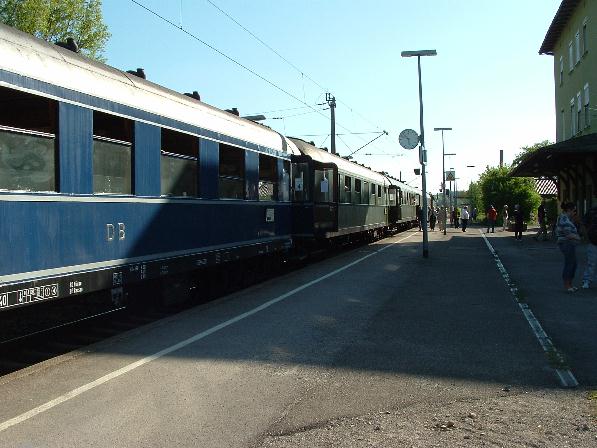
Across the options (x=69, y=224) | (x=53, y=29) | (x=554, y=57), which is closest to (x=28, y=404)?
(x=69, y=224)

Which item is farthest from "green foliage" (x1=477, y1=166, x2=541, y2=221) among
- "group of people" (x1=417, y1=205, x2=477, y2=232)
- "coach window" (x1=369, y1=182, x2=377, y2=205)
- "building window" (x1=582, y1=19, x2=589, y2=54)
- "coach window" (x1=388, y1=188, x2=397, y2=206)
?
"coach window" (x1=369, y1=182, x2=377, y2=205)

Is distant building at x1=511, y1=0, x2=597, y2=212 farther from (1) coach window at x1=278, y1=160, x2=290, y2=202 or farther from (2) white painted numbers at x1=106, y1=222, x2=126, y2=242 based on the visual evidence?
(2) white painted numbers at x1=106, y1=222, x2=126, y2=242

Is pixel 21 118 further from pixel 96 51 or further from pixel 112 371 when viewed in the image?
pixel 96 51

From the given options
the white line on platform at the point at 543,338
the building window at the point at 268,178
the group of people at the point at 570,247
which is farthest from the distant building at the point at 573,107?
the building window at the point at 268,178

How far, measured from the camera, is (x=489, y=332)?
818cm

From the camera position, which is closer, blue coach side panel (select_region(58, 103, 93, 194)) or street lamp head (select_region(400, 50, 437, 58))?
blue coach side panel (select_region(58, 103, 93, 194))

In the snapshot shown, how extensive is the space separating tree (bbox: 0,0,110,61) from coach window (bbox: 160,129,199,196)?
20.4 meters

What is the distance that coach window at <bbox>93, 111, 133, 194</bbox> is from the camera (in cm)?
705

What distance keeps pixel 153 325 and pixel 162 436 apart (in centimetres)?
425

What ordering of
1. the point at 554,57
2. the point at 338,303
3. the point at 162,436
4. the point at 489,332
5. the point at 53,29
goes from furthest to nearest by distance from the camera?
the point at 554,57, the point at 53,29, the point at 338,303, the point at 489,332, the point at 162,436

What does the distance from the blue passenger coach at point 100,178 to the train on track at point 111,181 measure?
0.5 inches

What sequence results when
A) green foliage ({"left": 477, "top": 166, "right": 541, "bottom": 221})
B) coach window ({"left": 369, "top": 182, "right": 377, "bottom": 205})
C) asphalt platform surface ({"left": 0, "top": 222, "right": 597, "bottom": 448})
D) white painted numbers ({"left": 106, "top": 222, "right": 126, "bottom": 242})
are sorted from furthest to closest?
1. green foliage ({"left": 477, "top": 166, "right": 541, "bottom": 221})
2. coach window ({"left": 369, "top": 182, "right": 377, "bottom": 205})
3. white painted numbers ({"left": 106, "top": 222, "right": 126, "bottom": 242})
4. asphalt platform surface ({"left": 0, "top": 222, "right": 597, "bottom": 448})

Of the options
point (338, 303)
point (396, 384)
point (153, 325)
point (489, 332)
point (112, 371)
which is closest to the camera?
point (396, 384)

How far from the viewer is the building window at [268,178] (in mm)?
12383
